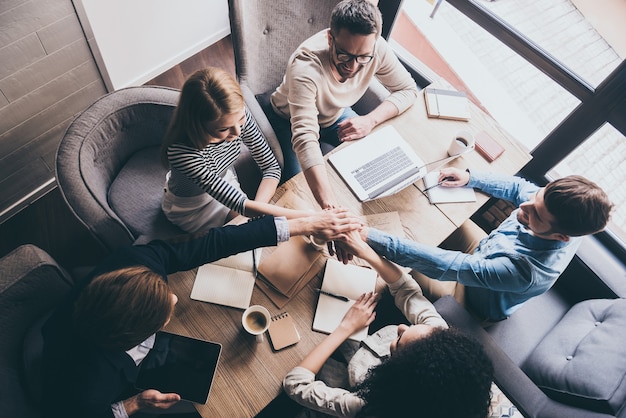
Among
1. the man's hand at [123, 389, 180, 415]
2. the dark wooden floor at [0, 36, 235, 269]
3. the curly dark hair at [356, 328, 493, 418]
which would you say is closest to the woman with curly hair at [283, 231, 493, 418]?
the curly dark hair at [356, 328, 493, 418]

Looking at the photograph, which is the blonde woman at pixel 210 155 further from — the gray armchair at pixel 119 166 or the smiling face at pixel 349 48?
the smiling face at pixel 349 48

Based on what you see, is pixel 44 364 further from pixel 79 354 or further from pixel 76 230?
pixel 76 230

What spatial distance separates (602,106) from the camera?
74.0 inches

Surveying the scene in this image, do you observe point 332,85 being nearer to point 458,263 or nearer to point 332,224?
point 332,224

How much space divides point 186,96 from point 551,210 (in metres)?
1.38

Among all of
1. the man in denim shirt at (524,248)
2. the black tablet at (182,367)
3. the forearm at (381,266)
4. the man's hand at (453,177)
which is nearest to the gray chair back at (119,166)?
the black tablet at (182,367)

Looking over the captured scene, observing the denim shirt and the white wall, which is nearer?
the denim shirt

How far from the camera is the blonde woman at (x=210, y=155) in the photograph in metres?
1.41

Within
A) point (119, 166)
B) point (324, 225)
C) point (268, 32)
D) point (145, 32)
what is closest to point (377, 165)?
point (324, 225)

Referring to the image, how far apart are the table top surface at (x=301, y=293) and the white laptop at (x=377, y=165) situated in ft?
0.12

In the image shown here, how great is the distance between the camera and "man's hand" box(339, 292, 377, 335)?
1.42 m

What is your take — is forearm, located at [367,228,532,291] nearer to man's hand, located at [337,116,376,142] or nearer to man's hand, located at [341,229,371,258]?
man's hand, located at [341,229,371,258]

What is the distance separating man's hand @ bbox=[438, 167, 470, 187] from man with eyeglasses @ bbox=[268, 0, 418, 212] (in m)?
0.39

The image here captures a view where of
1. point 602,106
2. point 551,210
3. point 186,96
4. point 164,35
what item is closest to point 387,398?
point 551,210
